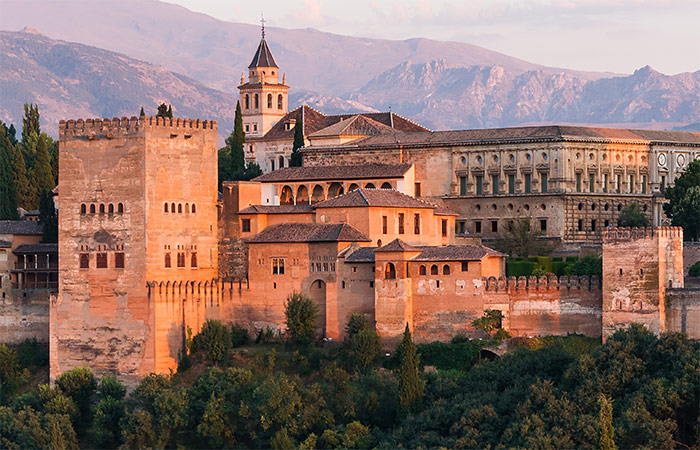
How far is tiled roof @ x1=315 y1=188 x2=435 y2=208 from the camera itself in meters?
66.7

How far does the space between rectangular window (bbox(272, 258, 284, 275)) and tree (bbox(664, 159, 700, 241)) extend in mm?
19250

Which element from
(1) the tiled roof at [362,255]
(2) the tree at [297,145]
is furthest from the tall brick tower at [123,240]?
(2) the tree at [297,145]

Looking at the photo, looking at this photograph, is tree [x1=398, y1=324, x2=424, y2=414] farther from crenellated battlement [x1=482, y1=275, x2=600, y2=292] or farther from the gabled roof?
the gabled roof

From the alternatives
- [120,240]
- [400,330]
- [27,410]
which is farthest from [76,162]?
[400,330]

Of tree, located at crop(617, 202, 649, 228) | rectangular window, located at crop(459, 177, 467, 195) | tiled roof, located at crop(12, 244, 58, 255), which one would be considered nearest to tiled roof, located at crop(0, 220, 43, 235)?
tiled roof, located at crop(12, 244, 58, 255)

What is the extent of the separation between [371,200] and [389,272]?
5.16 meters

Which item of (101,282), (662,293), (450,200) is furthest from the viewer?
(450,200)

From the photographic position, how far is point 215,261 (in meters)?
66.7

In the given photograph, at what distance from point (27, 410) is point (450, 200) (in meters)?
26.4

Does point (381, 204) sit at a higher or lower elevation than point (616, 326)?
higher

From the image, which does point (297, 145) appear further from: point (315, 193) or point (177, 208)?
point (177, 208)

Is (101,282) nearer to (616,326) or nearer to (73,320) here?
(73,320)

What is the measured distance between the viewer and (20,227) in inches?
2835

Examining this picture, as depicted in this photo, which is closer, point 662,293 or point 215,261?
point 662,293
